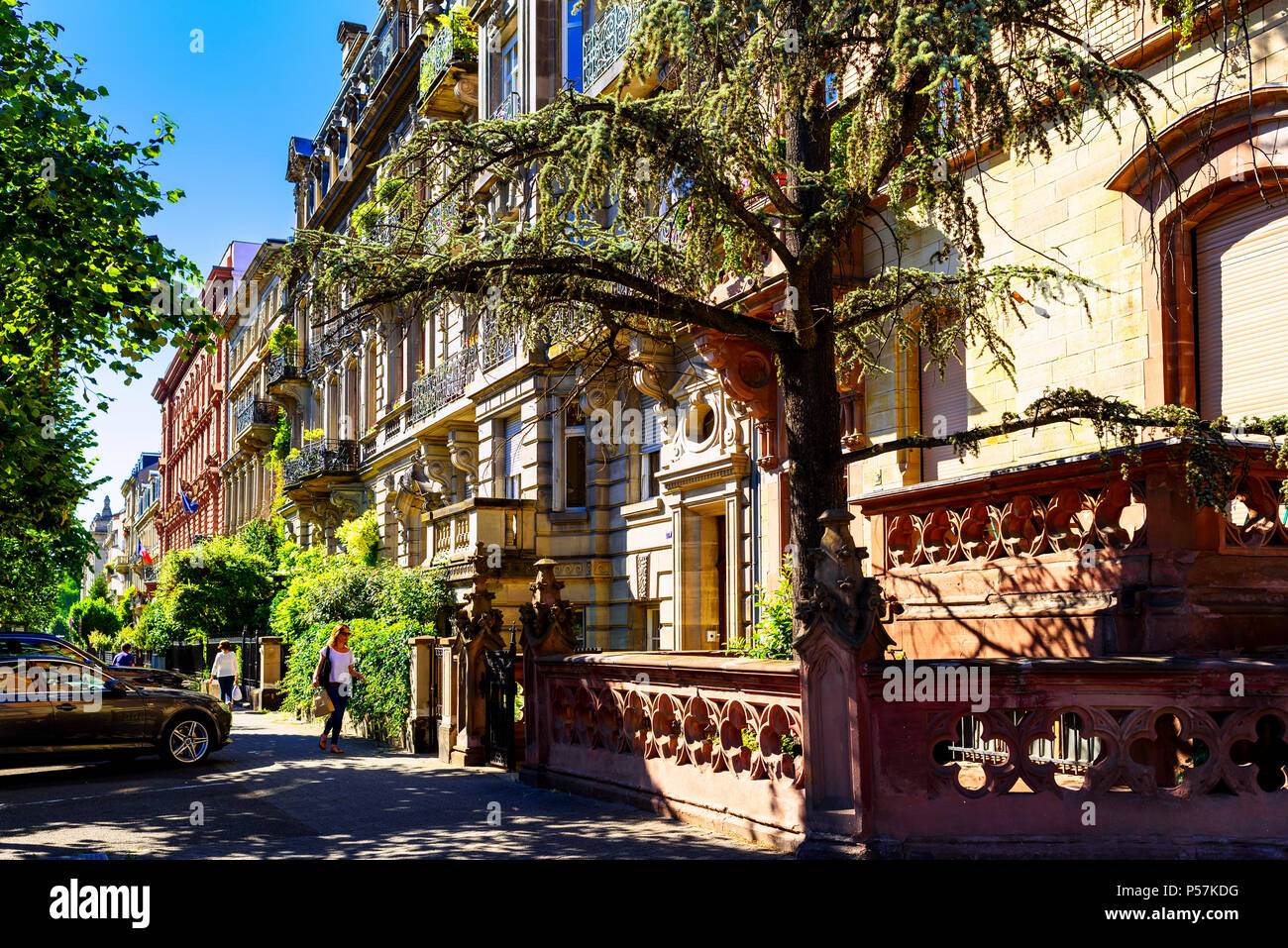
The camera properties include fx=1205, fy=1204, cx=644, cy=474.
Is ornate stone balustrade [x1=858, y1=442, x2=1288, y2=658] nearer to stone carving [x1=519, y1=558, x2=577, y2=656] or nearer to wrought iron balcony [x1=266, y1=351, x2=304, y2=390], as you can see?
stone carving [x1=519, y1=558, x2=577, y2=656]

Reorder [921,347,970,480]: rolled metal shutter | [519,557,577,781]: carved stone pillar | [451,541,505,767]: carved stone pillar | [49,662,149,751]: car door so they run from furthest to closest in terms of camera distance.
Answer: [451,541,505,767]: carved stone pillar → [49,662,149,751]: car door → [921,347,970,480]: rolled metal shutter → [519,557,577,781]: carved stone pillar

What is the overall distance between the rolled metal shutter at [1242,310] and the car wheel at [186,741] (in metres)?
12.6

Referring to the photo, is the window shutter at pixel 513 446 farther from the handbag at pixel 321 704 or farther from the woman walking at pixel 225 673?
the woman walking at pixel 225 673

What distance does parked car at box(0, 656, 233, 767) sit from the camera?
14.4m

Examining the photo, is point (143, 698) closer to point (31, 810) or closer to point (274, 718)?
point (31, 810)

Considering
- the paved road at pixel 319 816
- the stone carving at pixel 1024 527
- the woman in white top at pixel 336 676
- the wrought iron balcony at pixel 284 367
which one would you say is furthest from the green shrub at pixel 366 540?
the stone carving at pixel 1024 527

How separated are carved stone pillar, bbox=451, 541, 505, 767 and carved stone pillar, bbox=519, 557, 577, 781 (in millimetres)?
1968

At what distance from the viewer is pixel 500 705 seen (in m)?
14.3

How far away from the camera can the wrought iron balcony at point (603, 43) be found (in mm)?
20766

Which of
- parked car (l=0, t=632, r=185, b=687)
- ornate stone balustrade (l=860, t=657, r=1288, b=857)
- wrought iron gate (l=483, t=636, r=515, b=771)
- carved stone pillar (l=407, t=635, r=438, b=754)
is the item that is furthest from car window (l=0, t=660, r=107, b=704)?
ornate stone balustrade (l=860, t=657, r=1288, b=857)

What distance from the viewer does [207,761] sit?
16.1m

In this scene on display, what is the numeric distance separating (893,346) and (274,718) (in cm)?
1651

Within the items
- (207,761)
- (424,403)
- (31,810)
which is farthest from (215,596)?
(31,810)

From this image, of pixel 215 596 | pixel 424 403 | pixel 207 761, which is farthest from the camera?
pixel 215 596
